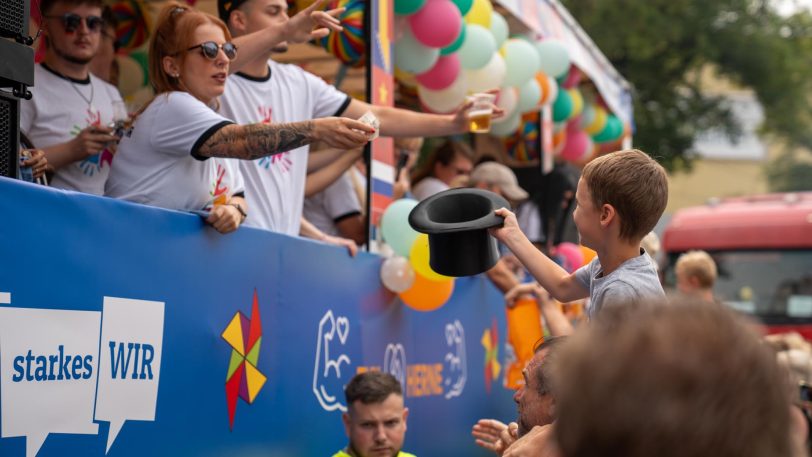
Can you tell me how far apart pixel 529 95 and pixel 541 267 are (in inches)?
205

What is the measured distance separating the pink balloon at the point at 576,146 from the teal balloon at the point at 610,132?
1.47 feet

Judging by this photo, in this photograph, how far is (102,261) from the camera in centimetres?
324

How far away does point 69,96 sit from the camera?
466 centimetres

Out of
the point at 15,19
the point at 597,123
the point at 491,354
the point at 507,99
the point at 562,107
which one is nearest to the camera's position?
the point at 15,19

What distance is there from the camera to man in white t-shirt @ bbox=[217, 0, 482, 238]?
15.3 ft

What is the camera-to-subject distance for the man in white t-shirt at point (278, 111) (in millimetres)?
4648

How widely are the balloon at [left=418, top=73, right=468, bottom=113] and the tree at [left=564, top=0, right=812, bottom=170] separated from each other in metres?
14.9

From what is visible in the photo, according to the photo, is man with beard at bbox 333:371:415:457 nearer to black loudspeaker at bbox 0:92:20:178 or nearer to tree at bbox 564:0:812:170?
black loudspeaker at bbox 0:92:20:178

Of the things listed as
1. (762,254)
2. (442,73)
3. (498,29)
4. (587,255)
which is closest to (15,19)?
(442,73)

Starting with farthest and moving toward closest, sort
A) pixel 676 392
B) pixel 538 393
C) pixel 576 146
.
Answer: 1. pixel 576 146
2. pixel 538 393
3. pixel 676 392

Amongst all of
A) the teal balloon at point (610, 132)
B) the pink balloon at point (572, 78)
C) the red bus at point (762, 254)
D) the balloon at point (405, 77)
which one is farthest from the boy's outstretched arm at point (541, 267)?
the red bus at point (762, 254)

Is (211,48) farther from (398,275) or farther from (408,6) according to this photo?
(408,6)

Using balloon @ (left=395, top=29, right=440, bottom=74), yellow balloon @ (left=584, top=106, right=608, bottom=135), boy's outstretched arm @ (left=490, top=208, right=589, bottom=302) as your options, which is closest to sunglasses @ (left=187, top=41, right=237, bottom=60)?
boy's outstretched arm @ (left=490, top=208, right=589, bottom=302)

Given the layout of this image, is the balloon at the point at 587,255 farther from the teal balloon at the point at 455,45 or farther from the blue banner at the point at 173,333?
the blue banner at the point at 173,333
